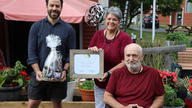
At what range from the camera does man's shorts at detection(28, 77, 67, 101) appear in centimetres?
271

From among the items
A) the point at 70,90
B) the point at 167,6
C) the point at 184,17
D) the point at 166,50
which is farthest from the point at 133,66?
the point at 184,17

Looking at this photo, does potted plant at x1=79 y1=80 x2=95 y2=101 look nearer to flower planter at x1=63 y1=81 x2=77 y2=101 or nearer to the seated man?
flower planter at x1=63 y1=81 x2=77 y2=101

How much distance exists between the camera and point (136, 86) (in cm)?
256

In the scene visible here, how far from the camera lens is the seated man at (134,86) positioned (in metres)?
2.52

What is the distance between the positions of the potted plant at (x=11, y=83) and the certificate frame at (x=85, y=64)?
1.18 metres

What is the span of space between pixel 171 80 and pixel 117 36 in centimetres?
124

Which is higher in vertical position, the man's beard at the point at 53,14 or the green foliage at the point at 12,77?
the man's beard at the point at 53,14

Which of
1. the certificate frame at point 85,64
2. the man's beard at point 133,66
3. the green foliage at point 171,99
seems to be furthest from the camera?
the green foliage at point 171,99

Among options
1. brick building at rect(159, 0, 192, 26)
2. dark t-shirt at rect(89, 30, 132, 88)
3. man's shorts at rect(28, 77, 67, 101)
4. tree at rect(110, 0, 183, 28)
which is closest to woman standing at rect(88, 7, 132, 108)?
dark t-shirt at rect(89, 30, 132, 88)

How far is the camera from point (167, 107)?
3.12 metres

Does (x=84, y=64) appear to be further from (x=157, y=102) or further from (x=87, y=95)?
(x=87, y=95)

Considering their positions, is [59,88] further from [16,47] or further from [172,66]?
[16,47]

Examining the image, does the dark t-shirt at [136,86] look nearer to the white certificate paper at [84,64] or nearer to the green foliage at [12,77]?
the white certificate paper at [84,64]

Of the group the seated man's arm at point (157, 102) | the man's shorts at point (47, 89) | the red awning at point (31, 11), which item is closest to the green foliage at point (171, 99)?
the seated man's arm at point (157, 102)
